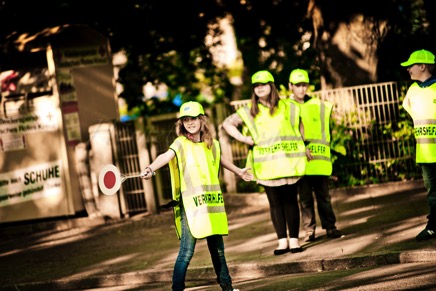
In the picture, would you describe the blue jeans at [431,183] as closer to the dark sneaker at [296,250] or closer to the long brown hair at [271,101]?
the dark sneaker at [296,250]

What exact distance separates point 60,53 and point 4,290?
5940mm

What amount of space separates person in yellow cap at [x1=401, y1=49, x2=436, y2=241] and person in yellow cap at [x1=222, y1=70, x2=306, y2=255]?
123 cm

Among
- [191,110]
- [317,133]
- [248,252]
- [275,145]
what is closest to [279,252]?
[248,252]

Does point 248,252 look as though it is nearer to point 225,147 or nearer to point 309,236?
point 309,236

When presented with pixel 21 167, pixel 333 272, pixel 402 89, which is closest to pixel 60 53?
pixel 21 167

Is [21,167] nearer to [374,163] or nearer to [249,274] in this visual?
[374,163]

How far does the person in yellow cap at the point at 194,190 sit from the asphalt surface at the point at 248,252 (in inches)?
39.6

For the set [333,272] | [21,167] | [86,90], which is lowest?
[333,272]

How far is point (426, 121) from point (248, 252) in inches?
98.7

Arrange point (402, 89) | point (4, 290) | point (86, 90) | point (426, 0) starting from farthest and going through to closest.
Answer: point (426, 0) → point (86, 90) → point (402, 89) → point (4, 290)

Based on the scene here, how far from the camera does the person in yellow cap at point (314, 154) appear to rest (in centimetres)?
1127

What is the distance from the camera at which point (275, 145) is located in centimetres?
1053

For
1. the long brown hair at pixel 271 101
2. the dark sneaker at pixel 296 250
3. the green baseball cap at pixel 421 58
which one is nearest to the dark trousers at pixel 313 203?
the dark sneaker at pixel 296 250

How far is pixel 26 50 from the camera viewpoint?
646 inches
